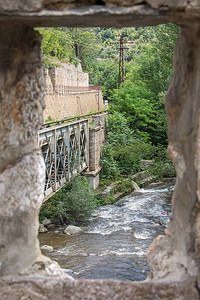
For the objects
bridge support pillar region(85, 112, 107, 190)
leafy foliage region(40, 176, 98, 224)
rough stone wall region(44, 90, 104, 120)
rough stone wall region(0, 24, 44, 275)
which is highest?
rough stone wall region(0, 24, 44, 275)

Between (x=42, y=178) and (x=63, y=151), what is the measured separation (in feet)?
35.2

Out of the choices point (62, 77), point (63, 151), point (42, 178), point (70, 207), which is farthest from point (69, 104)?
point (42, 178)

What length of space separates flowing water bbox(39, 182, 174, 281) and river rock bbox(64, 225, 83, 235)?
207 millimetres

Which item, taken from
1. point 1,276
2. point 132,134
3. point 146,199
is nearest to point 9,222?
point 1,276

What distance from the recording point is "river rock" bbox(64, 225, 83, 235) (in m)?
11.8

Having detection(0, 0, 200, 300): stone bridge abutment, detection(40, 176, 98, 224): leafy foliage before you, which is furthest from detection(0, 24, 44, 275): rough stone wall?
detection(40, 176, 98, 224): leafy foliage

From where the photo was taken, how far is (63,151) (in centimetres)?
1352

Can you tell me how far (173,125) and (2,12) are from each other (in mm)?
1394

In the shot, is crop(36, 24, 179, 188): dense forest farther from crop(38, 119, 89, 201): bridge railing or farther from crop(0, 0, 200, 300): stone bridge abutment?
crop(0, 0, 200, 300): stone bridge abutment

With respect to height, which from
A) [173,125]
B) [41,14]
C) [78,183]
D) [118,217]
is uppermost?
[41,14]

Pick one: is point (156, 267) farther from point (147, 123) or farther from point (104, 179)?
point (147, 123)

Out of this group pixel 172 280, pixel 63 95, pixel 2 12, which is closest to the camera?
pixel 2 12

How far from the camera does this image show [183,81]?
2660mm

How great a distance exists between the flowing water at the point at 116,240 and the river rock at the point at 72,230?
0.21 meters
